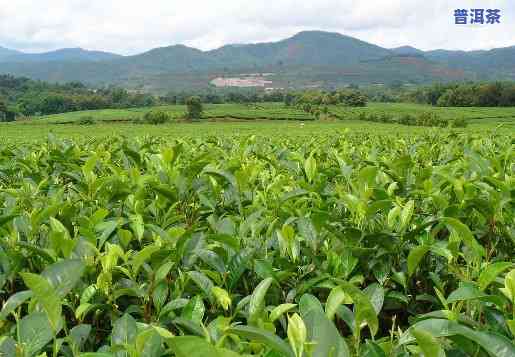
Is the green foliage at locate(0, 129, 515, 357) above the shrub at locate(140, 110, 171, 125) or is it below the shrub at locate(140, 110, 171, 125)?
above

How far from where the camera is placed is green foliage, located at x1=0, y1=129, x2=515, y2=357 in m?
1.16

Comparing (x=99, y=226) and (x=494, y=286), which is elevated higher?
(x=99, y=226)

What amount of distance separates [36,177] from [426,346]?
3.03 meters

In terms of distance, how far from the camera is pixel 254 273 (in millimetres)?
1794

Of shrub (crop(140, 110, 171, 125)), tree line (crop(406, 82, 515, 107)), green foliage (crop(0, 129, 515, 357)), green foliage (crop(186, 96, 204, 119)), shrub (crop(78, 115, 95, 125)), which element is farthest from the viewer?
tree line (crop(406, 82, 515, 107))

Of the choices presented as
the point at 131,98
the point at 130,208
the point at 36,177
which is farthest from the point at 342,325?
the point at 131,98

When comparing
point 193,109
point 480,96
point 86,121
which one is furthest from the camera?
point 480,96

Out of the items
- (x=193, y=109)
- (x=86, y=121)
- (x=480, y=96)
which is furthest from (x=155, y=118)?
(x=480, y=96)

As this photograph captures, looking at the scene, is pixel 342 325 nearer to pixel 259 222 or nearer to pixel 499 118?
pixel 259 222

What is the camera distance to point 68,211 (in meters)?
2.19

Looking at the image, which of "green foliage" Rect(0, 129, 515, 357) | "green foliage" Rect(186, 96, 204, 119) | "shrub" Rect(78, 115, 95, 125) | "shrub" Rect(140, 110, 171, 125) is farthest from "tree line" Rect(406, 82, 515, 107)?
"green foliage" Rect(0, 129, 515, 357)

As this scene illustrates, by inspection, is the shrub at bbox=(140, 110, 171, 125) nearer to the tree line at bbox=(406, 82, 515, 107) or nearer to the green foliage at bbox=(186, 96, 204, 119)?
the green foliage at bbox=(186, 96, 204, 119)

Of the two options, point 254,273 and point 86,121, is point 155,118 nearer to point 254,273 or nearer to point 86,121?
point 86,121

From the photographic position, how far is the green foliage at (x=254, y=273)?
1163 millimetres
